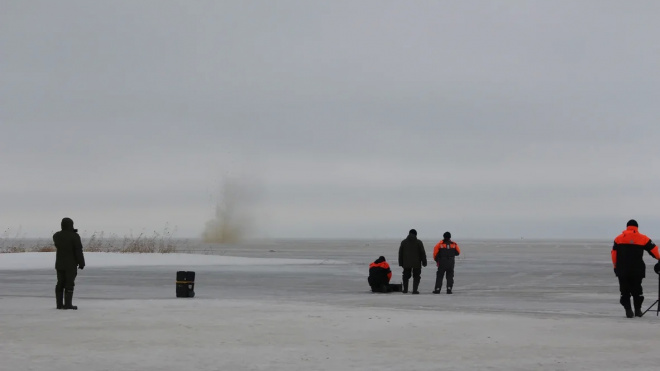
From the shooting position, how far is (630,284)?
16.3 meters

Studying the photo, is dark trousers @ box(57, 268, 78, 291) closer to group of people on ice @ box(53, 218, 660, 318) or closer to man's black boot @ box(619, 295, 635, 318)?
group of people on ice @ box(53, 218, 660, 318)

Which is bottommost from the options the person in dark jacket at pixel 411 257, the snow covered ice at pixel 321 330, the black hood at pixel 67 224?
the snow covered ice at pixel 321 330

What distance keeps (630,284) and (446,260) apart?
7615 millimetres

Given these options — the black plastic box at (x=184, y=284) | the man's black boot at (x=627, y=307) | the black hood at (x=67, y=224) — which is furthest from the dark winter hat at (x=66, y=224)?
the man's black boot at (x=627, y=307)

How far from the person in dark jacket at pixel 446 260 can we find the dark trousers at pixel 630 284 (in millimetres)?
7113

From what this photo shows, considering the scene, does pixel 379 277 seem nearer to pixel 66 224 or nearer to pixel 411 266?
pixel 411 266

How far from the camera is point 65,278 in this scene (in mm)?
16766

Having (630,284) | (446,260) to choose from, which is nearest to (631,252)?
(630,284)

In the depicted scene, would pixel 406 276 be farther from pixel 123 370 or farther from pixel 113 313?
pixel 123 370

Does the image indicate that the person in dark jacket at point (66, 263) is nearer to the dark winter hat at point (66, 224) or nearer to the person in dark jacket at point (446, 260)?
the dark winter hat at point (66, 224)

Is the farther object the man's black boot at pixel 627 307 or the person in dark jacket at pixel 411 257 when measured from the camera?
the person in dark jacket at pixel 411 257

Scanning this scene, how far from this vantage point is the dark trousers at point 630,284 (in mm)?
16227

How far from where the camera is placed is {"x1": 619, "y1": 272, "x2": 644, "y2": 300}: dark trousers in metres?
16.2

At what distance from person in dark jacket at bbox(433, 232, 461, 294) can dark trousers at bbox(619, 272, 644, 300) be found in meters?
7.11
